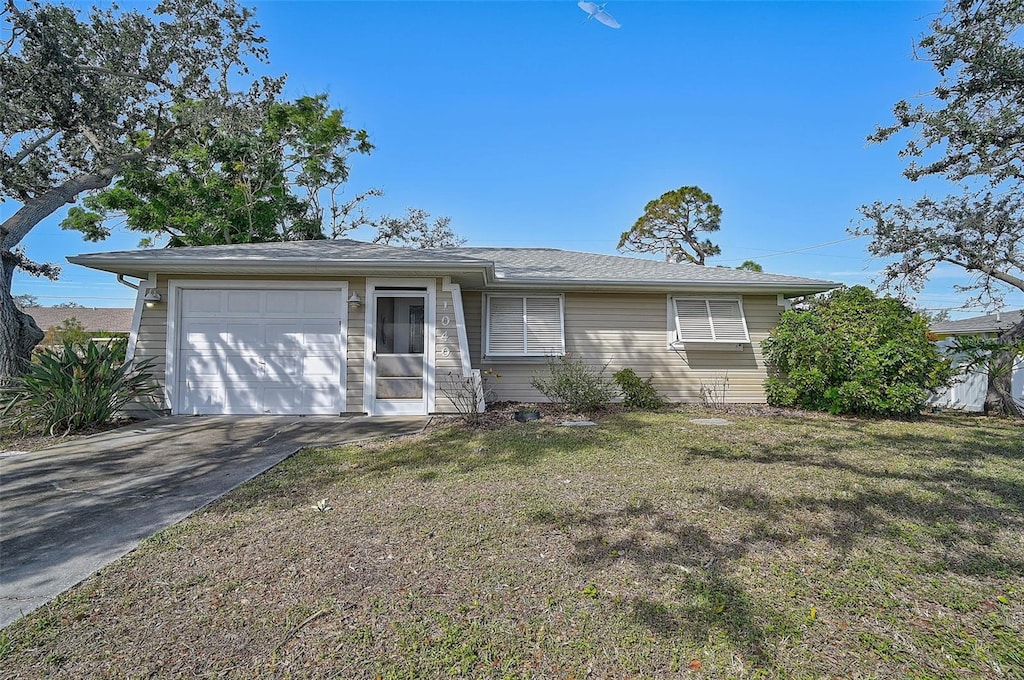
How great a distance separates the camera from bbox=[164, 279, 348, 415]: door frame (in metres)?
7.66

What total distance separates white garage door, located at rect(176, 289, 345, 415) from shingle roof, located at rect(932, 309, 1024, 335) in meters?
21.9

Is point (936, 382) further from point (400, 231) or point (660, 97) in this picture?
point (400, 231)

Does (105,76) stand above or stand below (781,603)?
above

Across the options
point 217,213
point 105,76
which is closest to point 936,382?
point 105,76

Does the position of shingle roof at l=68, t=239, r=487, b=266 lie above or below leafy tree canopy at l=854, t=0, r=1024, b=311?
below

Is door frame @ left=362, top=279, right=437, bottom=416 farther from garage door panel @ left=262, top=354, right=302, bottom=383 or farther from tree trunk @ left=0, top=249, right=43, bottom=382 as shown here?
tree trunk @ left=0, top=249, right=43, bottom=382

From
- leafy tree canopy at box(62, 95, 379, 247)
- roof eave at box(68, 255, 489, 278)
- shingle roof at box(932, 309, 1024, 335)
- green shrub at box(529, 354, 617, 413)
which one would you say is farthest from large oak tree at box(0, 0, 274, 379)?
shingle roof at box(932, 309, 1024, 335)

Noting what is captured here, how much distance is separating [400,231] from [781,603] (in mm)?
23921

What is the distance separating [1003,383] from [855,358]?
3.35 m

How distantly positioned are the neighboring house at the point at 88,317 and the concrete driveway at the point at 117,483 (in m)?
26.9

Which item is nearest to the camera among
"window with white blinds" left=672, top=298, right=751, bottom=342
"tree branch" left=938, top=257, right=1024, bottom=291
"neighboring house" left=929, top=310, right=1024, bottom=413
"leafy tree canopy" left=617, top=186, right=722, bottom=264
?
"neighboring house" left=929, top=310, right=1024, bottom=413

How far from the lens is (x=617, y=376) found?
29.8ft

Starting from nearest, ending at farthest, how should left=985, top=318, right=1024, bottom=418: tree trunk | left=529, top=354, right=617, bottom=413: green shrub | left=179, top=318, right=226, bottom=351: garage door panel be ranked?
left=179, top=318, right=226, bottom=351: garage door panel, left=529, top=354, right=617, bottom=413: green shrub, left=985, top=318, right=1024, bottom=418: tree trunk

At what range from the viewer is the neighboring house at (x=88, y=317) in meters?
27.6
